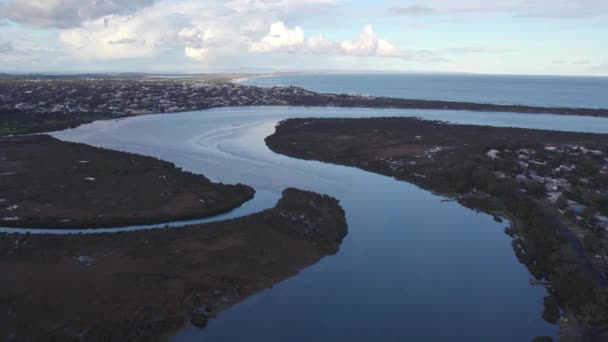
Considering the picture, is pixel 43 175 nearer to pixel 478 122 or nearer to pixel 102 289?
pixel 102 289

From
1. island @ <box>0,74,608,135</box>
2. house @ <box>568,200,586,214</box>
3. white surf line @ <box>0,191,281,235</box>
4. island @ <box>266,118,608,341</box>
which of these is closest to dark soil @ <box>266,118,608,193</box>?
island @ <box>266,118,608,341</box>

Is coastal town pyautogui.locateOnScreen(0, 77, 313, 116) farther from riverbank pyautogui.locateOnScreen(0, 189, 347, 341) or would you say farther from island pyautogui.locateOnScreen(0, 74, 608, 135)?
riverbank pyautogui.locateOnScreen(0, 189, 347, 341)

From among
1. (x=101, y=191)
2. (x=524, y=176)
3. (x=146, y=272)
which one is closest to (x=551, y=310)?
(x=146, y=272)

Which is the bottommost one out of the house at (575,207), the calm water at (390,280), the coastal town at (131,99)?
the calm water at (390,280)

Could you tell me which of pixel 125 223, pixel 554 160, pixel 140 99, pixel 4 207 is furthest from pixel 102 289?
pixel 140 99

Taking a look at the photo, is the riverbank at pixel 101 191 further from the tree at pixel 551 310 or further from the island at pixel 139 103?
the island at pixel 139 103

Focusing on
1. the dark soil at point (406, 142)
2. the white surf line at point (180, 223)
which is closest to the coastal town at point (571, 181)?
the dark soil at point (406, 142)
